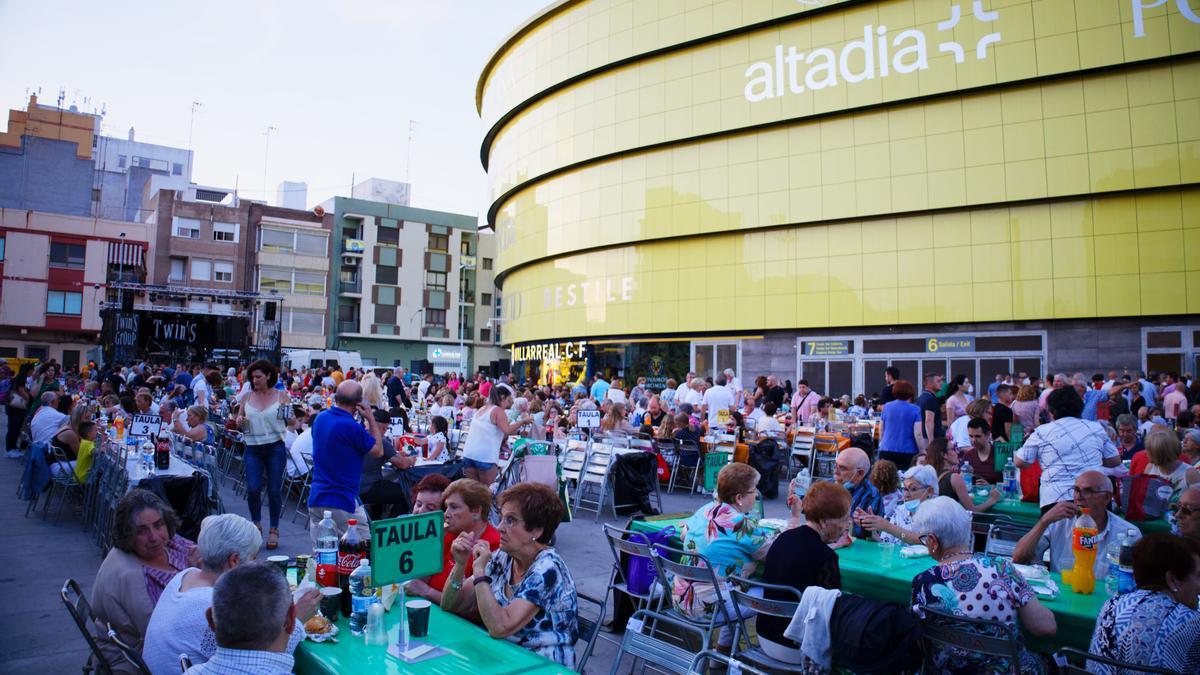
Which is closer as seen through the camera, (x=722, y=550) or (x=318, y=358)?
(x=722, y=550)

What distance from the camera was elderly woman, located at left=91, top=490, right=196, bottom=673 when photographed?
11.7ft

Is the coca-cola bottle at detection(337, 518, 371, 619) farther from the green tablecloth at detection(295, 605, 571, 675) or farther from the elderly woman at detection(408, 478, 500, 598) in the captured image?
the elderly woman at detection(408, 478, 500, 598)

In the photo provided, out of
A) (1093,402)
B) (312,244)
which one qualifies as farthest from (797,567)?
(312,244)

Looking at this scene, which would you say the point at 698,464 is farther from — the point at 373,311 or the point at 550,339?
the point at 373,311

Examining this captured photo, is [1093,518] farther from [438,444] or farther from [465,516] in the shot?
[438,444]

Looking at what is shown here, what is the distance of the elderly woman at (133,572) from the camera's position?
3.56 m

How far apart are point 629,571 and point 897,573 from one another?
74.9 inches

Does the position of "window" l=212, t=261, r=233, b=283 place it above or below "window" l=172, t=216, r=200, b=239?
below

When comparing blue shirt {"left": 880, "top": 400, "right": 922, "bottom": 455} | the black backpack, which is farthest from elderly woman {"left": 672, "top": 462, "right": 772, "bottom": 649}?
blue shirt {"left": 880, "top": 400, "right": 922, "bottom": 455}

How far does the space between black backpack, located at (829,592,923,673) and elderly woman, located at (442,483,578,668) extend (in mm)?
1240

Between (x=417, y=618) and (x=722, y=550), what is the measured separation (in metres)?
2.16

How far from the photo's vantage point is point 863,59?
25000 millimetres

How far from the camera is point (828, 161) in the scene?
26.1 metres

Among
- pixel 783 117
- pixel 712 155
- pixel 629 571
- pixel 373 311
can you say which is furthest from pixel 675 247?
pixel 373 311
